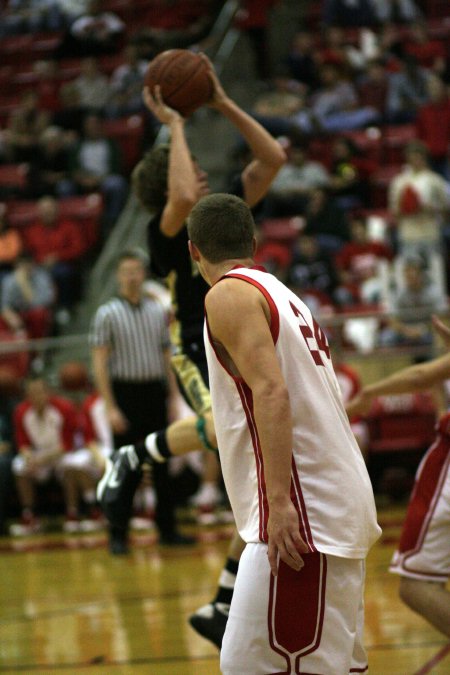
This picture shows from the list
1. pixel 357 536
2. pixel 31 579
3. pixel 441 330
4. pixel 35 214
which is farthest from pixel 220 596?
pixel 35 214

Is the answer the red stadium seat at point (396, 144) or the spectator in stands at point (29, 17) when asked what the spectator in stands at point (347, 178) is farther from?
the spectator in stands at point (29, 17)

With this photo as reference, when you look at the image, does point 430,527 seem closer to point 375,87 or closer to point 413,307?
point 413,307

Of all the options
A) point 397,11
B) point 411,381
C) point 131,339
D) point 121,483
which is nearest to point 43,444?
point 131,339

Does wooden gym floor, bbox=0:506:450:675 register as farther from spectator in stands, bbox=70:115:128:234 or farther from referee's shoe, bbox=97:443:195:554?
spectator in stands, bbox=70:115:128:234

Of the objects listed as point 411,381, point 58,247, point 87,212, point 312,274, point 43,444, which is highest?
point 411,381

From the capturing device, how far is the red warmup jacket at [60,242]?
1346cm

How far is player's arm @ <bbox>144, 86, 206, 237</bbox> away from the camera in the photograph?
4.61 metres

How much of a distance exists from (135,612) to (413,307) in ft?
16.6

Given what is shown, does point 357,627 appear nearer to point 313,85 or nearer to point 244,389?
point 244,389

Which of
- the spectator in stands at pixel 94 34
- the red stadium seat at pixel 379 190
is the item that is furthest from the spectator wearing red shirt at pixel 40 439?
the spectator in stands at pixel 94 34

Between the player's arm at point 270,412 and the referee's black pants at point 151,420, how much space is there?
17.2ft

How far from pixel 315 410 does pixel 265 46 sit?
42.4 ft

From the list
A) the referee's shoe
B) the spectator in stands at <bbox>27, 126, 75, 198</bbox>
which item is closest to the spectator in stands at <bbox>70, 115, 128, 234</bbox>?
the spectator in stands at <bbox>27, 126, 75, 198</bbox>

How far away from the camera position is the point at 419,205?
1127 centimetres
